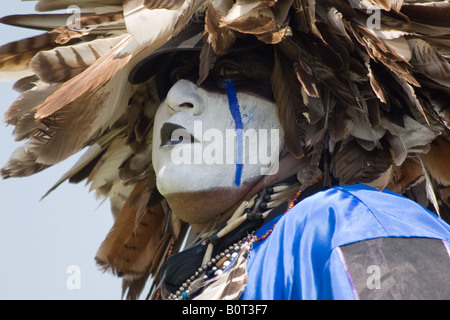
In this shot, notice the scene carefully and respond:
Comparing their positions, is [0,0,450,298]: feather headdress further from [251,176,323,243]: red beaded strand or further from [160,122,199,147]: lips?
[160,122,199,147]: lips

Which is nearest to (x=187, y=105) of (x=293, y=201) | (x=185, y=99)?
(x=185, y=99)

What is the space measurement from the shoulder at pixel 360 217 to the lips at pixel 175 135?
50cm

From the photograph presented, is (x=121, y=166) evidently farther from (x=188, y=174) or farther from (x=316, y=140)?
(x=316, y=140)

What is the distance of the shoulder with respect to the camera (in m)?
2.25

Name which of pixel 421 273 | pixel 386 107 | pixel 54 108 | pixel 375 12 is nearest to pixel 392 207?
pixel 421 273

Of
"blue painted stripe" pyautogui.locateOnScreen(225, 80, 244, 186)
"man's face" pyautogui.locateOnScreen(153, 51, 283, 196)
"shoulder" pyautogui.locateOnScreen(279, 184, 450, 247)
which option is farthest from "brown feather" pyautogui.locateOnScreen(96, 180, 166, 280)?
"shoulder" pyautogui.locateOnScreen(279, 184, 450, 247)

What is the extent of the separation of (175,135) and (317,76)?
0.51 meters

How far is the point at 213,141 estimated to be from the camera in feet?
9.14

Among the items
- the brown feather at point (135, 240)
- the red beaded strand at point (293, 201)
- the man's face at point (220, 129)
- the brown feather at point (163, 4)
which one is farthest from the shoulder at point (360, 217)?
the brown feather at point (135, 240)

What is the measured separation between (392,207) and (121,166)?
1.36 m

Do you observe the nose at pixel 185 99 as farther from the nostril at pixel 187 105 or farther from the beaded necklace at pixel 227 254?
the beaded necklace at pixel 227 254

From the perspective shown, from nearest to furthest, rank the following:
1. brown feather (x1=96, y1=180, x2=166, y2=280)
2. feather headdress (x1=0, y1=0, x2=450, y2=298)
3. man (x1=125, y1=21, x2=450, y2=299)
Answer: man (x1=125, y1=21, x2=450, y2=299) < feather headdress (x1=0, y1=0, x2=450, y2=298) < brown feather (x1=96, y1=180, x2=166, y2=280)

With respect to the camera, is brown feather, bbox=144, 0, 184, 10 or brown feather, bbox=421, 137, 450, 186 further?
brown feather, bbox=421, 137, 450, 186

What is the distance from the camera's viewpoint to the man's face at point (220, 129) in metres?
2.77
